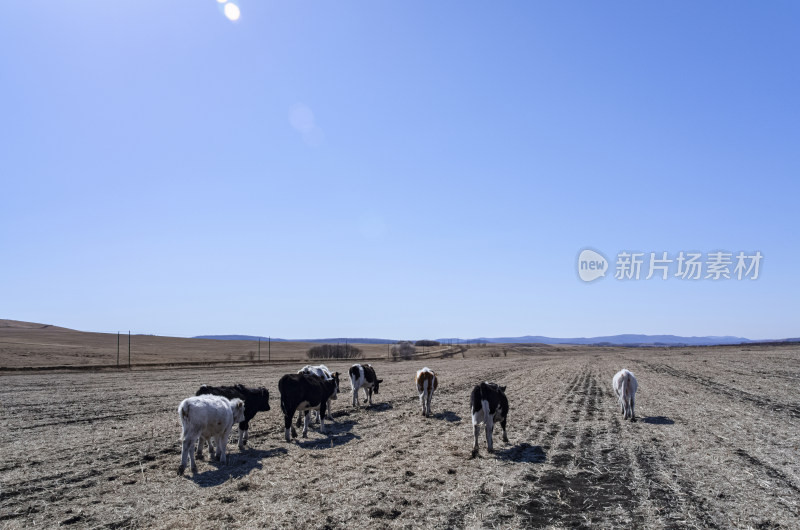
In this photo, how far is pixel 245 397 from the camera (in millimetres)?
13656

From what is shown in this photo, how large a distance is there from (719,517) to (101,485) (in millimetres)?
10985

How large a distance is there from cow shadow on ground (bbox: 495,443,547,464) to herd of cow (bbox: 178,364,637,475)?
15.6 inches

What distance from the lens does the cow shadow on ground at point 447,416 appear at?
16.5 metres

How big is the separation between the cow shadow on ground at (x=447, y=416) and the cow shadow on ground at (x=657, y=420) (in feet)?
20.9

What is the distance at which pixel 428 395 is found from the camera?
17.4 m

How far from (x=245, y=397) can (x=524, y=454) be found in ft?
25.7

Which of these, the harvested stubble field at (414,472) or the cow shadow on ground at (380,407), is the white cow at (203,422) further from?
the cow shadow on ground at (380,407)

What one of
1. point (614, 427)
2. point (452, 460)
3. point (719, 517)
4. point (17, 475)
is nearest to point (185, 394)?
point (17, 475)

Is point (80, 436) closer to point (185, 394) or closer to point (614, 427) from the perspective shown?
point (185, 394)

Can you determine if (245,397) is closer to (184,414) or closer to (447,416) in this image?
(184,414)

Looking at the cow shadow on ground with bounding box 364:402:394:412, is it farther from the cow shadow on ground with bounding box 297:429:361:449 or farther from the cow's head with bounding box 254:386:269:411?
the cow's head with bounding box 254:386:269:411

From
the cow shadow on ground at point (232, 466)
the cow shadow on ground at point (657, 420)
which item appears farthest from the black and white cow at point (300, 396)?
the cow shadow on ground at point (657, 420)

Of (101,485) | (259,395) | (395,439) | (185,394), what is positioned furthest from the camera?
(185,394)

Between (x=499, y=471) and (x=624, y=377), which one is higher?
(x=624, y=377)
